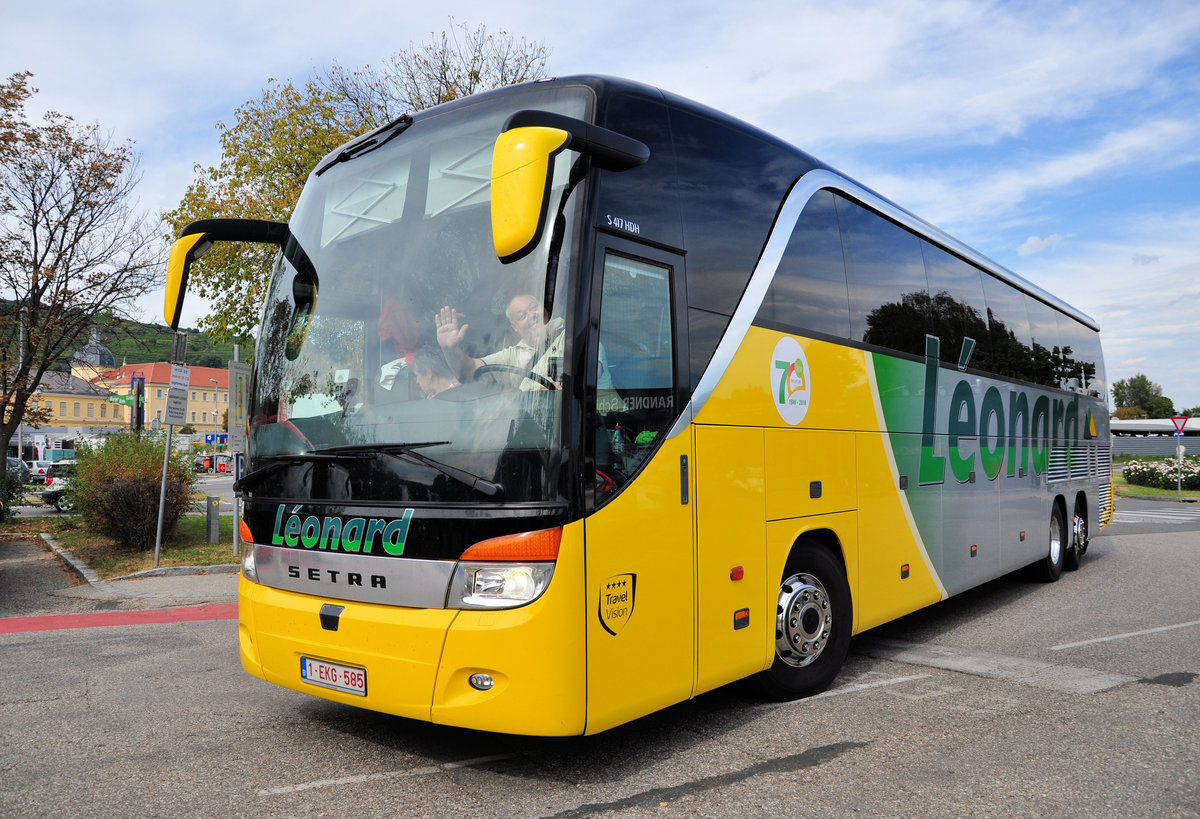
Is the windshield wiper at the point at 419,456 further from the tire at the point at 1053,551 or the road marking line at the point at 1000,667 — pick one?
the tire at the point at 1053,551

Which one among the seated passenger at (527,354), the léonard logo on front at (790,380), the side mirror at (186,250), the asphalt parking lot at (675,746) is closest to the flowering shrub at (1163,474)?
the asphalt parking lot at (675,746)

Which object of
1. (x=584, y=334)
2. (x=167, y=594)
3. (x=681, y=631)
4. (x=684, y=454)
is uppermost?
(x=584, y=334)

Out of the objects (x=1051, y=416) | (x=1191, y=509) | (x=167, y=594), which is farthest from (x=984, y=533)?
(x=1191, y=509)

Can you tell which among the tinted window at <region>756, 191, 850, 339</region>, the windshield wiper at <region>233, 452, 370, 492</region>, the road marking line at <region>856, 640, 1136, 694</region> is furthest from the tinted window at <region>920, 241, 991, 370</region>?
the windshield wiper at <region>233, 452, 370, 492</region>

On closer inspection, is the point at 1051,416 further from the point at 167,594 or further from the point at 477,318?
the point at 167,594

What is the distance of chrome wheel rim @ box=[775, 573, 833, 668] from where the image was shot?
5.33m

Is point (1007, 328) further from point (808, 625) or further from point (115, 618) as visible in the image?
point (115, 618)

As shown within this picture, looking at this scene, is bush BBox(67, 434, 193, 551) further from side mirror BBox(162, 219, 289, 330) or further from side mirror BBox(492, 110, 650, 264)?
side mirror BBox(492, 110, 650, 264)

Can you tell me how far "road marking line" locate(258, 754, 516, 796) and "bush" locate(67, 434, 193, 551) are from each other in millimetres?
11732

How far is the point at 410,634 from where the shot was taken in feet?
12.7

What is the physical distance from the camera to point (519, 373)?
12.5ft

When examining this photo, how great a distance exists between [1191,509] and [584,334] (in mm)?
30898

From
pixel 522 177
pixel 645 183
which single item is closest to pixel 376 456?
pixel 522 177

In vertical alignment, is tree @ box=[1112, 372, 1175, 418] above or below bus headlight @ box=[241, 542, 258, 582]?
above
